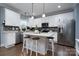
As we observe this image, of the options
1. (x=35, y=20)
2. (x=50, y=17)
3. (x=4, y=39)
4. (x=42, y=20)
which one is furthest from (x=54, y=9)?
(x=4, y=39)

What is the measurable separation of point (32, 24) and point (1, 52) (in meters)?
1.54

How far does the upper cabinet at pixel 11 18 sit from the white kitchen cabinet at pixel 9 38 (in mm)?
410

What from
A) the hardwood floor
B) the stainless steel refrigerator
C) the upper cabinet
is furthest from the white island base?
the upper cabinet

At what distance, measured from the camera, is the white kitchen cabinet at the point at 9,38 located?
120 inches

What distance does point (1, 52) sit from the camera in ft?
8.77

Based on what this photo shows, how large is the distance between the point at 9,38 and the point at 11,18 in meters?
0.94

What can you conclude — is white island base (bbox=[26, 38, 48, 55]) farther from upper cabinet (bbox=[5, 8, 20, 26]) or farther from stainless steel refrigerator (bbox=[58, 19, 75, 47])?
upper cabinet (bbox=[5, 8, 20, 26])

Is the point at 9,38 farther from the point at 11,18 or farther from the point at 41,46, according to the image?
the point at 41,46

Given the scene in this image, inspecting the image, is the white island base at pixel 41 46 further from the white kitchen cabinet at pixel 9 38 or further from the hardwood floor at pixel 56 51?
the white kitchen cabinet at pixel 9 38

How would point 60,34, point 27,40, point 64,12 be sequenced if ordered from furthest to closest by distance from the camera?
point 27,40
point 60,34
point 64,12

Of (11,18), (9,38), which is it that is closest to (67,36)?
(11,18)

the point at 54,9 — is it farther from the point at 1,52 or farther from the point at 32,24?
the point at 1,52

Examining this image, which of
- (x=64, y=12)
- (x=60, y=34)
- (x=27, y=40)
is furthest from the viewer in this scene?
(x=27, y=40)

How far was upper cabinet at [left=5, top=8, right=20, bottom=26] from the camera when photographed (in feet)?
8.91
